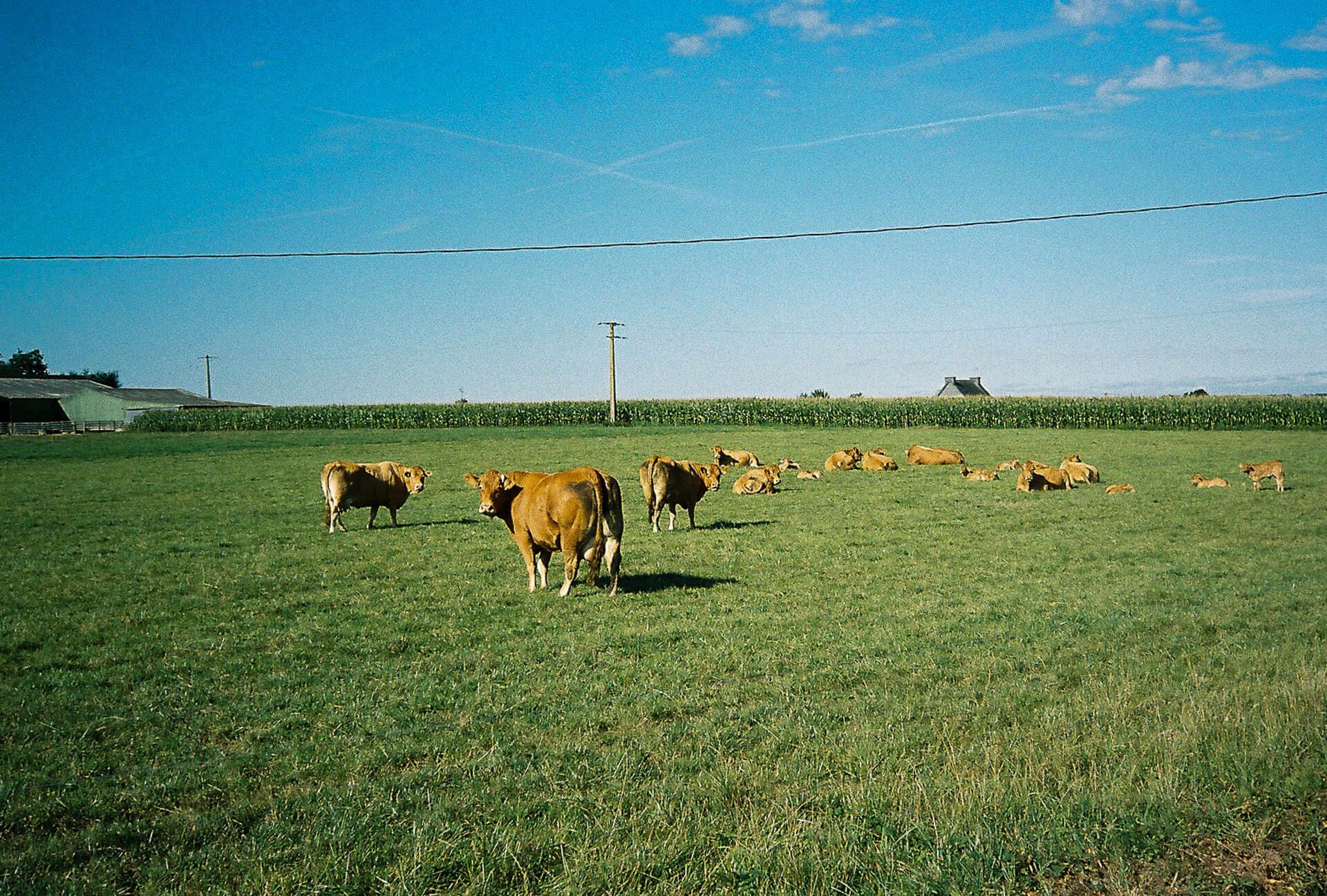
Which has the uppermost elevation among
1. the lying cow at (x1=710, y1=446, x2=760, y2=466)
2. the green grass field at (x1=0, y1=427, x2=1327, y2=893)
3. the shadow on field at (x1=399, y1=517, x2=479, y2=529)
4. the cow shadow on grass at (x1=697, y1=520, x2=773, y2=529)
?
the lying cow at (x1=710, y1=446, x2=760, y2=466)

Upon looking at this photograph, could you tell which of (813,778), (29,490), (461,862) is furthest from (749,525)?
(29,490)

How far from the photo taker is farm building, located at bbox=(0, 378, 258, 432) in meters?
83.5

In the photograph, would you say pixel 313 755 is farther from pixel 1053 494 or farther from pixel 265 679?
pixel 1053 494

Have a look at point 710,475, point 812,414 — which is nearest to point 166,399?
point 812,414

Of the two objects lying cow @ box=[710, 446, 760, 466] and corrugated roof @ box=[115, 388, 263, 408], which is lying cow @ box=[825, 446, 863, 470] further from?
corrugated roof @ box=[115, 388, 263, 408]

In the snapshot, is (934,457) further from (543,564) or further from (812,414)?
(812,414)

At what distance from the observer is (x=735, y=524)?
19.8 metres

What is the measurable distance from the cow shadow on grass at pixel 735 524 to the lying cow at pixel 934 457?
1678 centimetres

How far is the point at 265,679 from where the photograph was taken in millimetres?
8484

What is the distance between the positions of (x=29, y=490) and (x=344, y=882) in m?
29.4

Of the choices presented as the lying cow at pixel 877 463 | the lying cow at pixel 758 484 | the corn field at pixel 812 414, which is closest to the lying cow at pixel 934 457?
the lying cow at pixel 877 463

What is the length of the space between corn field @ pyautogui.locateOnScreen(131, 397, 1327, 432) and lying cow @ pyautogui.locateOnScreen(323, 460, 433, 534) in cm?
5514

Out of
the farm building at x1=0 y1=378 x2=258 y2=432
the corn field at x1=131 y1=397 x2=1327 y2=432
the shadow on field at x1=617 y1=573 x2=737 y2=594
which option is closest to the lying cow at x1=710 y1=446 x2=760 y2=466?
the shadow on field at x1=617 y1=573 x2=737 y2=594

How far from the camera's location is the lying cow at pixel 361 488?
19188 millimetres
